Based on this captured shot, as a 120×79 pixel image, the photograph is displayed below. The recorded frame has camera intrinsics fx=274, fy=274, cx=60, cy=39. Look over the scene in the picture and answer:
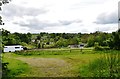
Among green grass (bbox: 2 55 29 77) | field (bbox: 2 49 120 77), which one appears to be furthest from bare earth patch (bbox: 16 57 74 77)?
green grass (bbox: 2 55 29 77)

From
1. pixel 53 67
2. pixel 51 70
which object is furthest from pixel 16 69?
pixel 53 67

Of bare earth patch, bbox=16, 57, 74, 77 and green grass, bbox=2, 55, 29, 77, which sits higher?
green grass, bbox=2, 55, 29, 77

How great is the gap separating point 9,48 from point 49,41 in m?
36.8

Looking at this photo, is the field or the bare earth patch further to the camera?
the bare earth patch

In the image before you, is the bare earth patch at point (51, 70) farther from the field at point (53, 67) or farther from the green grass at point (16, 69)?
the green grass at point (16, 69)

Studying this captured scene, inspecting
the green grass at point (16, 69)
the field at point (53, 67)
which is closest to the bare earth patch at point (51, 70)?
the field at point (53, 67)

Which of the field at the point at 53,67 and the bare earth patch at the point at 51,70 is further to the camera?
the bare earth patch at the point at 51,70

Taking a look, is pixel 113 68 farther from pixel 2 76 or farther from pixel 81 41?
pixel 81 41

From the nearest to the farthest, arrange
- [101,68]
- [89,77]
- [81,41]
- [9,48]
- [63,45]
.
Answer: [89,77] < [101,68] < [9,48] < [63,45] < [81,41]

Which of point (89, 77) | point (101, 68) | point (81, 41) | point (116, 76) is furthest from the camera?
point (81, 41)

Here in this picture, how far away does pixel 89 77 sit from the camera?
15.5 m

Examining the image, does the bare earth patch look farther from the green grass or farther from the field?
the green grass

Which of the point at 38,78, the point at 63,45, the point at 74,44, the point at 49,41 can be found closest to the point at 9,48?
the point at 63,45

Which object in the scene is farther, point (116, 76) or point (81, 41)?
point (81, 41)
